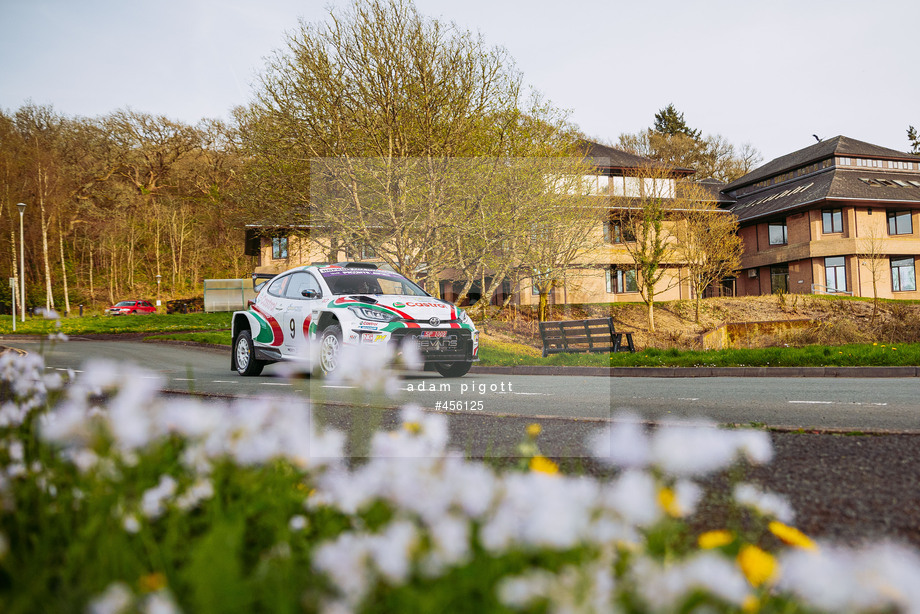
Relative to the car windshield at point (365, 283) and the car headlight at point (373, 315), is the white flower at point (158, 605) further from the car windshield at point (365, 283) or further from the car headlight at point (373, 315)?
the car windshield at point (365, 283)

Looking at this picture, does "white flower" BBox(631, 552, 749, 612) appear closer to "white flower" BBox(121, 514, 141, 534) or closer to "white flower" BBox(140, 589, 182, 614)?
"white flower" BBox(140, 589, 182, 614)

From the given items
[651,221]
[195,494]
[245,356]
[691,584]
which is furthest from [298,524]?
[651,221]

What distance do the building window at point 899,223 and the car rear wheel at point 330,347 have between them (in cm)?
4286

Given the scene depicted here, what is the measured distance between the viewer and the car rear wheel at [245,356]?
11.3 meters

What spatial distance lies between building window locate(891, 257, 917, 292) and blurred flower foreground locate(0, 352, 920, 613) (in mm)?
44110

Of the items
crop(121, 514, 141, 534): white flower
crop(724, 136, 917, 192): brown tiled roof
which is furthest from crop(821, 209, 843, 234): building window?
crop(121, 514, 141, 534): white flower

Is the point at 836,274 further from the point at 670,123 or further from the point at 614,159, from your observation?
the point at 670,123

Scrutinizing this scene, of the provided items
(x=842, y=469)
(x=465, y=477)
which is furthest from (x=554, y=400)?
(x=465, y=477)

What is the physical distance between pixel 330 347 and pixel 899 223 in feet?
144

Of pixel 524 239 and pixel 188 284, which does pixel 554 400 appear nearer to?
pixel 524 239

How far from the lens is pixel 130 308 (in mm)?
46125

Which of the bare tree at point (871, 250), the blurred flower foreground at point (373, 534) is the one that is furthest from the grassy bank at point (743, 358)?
the bare tree at point (871, 250)

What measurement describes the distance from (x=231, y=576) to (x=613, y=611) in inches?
33.3

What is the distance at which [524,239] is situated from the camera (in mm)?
23688
